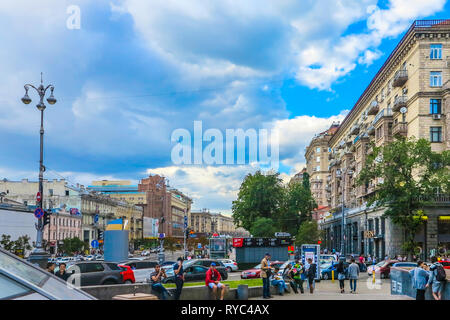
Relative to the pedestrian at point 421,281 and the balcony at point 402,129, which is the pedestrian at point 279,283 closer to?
the pedestrian at point 421,281

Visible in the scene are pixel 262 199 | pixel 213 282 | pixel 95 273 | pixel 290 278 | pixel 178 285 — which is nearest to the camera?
pixel 213 282

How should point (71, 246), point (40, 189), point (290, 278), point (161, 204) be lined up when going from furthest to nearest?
point (161, 204)
point (71, 246)
point (40, 189)
point (290, 278)

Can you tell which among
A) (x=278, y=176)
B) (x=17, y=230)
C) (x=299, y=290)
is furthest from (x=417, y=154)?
(x=17, y=230)

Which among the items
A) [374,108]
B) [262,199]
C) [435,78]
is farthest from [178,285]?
[262,199]

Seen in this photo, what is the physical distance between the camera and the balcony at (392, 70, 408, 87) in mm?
52125

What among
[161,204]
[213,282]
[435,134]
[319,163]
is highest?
[319,163]

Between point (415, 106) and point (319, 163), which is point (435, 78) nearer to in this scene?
point (415, 106)

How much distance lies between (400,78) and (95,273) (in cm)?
4119

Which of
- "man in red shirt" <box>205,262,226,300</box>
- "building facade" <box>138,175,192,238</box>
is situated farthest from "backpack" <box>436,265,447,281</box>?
"building facade" <box>138,175,192,238</box>

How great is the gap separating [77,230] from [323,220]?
164ft

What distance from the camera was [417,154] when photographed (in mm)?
42219

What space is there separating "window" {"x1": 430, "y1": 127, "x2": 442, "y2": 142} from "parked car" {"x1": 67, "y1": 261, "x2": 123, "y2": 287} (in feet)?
122

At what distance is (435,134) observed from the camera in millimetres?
49438
